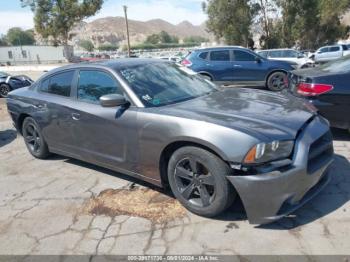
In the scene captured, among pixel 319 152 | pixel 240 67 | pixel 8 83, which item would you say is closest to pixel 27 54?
pixel 8 83

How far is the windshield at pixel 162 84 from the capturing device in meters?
3.97

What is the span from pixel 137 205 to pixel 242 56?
8592mm

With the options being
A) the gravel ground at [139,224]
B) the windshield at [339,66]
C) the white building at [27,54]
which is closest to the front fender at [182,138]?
the gravel ground at [139,224]

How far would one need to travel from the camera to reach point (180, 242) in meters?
3.18

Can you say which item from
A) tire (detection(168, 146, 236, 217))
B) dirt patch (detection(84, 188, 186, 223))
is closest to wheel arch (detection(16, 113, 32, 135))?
dirt patch (detection(84, 188, 186, 223))

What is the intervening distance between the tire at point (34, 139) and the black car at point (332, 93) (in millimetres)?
4001

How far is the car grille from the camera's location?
3.24m

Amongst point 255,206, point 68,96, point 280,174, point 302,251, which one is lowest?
point 302,251

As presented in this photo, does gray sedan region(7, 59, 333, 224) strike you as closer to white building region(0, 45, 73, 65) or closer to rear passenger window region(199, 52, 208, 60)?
rear passenger window region(199, 52, 208, 60)

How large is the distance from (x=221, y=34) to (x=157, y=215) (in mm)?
33044

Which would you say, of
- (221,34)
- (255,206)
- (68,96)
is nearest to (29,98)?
(68,96)

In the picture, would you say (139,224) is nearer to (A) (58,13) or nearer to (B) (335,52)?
(B) (335,52)

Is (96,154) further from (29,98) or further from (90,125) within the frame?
(29,98)

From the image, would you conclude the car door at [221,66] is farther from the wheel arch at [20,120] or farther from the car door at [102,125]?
the car door at [102,125]
